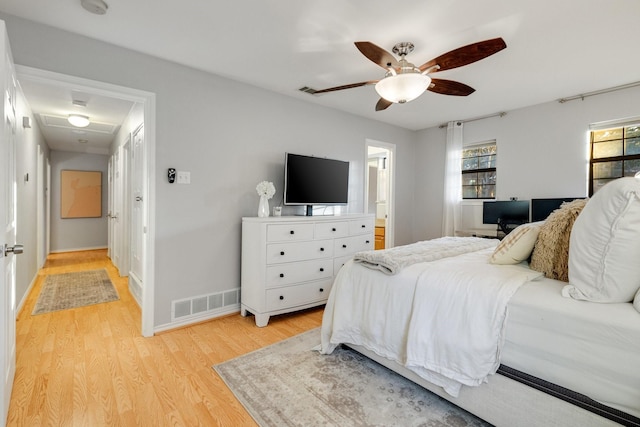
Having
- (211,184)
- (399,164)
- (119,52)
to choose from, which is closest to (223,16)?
(119,52)

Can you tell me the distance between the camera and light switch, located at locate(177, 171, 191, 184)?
9.04 feet

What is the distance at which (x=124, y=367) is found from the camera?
82.2 inches

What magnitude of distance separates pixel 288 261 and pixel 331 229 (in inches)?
23.6

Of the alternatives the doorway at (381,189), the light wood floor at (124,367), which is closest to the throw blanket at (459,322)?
the light wood floor at (124,367)

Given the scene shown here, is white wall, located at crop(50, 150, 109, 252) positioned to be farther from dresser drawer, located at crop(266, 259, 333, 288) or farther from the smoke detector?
dresser drawer, located at crop(266, 259, 333, 288)

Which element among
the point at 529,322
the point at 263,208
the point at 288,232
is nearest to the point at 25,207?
the point at 263,208

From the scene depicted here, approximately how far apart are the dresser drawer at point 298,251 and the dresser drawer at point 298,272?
0.05m

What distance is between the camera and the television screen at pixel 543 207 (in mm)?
3535

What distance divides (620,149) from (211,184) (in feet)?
14.6

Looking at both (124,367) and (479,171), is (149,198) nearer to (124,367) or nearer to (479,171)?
(124,367)

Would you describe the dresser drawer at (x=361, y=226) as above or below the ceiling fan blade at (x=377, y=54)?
below

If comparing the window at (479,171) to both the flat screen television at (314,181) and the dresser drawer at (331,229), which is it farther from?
the dresser drawer at (331,229)

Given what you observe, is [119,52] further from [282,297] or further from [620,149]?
[620,149]

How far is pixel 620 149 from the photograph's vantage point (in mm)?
3363
